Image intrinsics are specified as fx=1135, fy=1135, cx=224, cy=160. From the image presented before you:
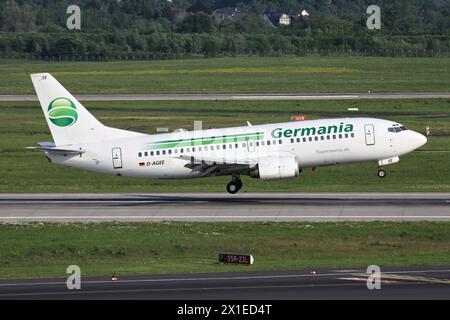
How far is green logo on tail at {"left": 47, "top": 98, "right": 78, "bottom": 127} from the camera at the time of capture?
6444cm

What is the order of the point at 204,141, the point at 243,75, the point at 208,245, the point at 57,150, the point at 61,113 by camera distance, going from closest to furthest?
1. the point at 208,245
2. the point at 57,150
3. the point at 61,113
4. the point at 204,141
5. the point at 243,75

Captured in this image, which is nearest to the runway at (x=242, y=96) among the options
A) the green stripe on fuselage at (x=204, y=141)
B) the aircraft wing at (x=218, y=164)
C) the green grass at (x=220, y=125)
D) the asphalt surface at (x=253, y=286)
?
the green grass at (x=220, y=125)

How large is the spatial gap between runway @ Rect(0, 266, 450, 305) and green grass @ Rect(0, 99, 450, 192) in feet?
90.7

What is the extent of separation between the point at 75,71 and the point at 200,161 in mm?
110032

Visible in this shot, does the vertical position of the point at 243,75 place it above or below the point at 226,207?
above

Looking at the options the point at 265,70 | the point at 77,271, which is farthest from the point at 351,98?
the point at 77,271

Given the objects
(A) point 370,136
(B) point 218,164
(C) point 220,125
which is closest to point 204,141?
(B) point 218,164

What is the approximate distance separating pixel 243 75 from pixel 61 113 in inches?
3912

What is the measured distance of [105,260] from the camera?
49156 mm

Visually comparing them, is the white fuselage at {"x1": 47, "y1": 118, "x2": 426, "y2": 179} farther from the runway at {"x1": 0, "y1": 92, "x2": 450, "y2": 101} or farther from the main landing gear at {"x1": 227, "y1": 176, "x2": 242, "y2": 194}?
the runway at {"x1": 0, "y1": 92, "x2": 450, "y2": 101}

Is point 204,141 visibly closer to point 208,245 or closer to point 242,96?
point 208,245

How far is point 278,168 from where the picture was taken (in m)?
63.1
